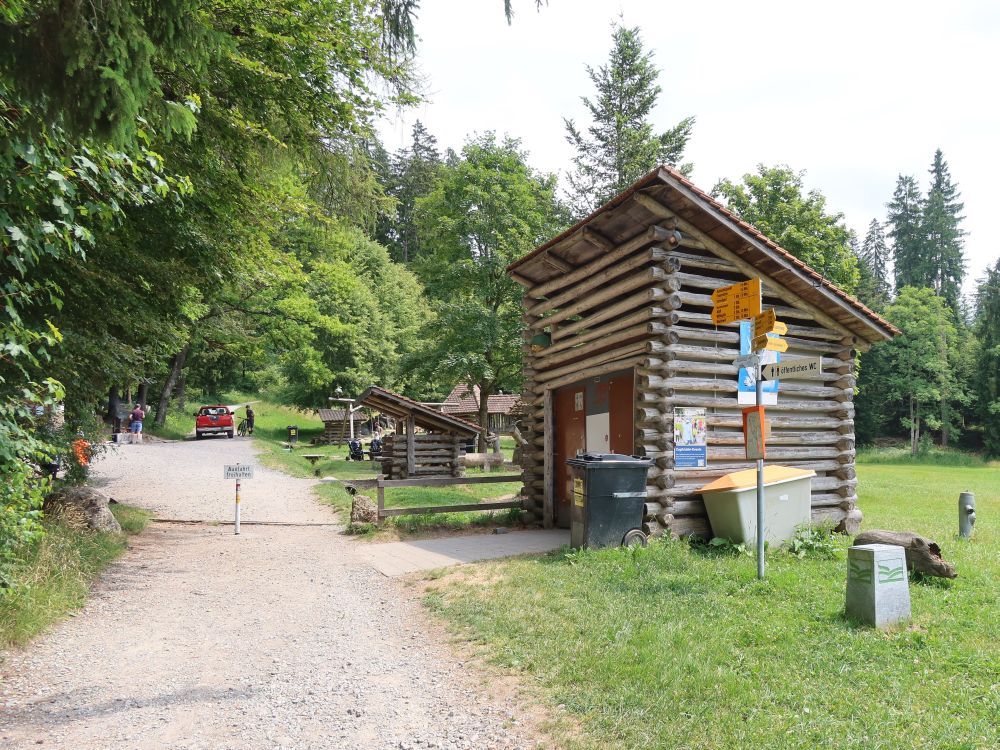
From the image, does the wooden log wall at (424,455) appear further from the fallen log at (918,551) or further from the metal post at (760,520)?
the fallen log at (918,551)

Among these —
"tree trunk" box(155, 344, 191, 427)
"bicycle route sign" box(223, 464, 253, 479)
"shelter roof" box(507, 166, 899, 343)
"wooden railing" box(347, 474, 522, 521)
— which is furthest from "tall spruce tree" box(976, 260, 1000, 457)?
"tree trunk" box(155, 344, 191, 427)

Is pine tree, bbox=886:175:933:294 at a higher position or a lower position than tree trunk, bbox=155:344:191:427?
higher

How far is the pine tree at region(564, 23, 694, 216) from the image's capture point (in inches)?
1228

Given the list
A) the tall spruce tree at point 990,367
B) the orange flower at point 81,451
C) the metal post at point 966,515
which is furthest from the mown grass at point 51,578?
the tall spruce tree at point 990,367

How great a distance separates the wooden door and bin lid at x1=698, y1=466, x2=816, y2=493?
285 cm

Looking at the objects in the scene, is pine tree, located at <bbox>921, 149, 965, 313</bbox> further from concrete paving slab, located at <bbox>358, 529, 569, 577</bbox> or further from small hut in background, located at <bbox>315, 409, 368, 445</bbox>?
concrete paving slab, located at <bbox>358, 529, 569, 577</bbox>

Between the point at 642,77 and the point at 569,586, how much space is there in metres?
31.1

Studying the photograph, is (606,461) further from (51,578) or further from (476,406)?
(476,406)

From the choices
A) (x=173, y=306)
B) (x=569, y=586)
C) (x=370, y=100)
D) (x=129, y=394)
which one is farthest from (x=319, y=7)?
(x=129, y=394)

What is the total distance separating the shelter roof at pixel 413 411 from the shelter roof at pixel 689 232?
10.3 metres

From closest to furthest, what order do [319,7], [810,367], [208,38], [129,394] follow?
[208,38] → [810,367] → [319,7] → [129,394]

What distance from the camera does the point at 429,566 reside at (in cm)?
865

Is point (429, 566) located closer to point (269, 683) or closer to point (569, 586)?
point (569, 586)

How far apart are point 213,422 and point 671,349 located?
34498 millimetres
